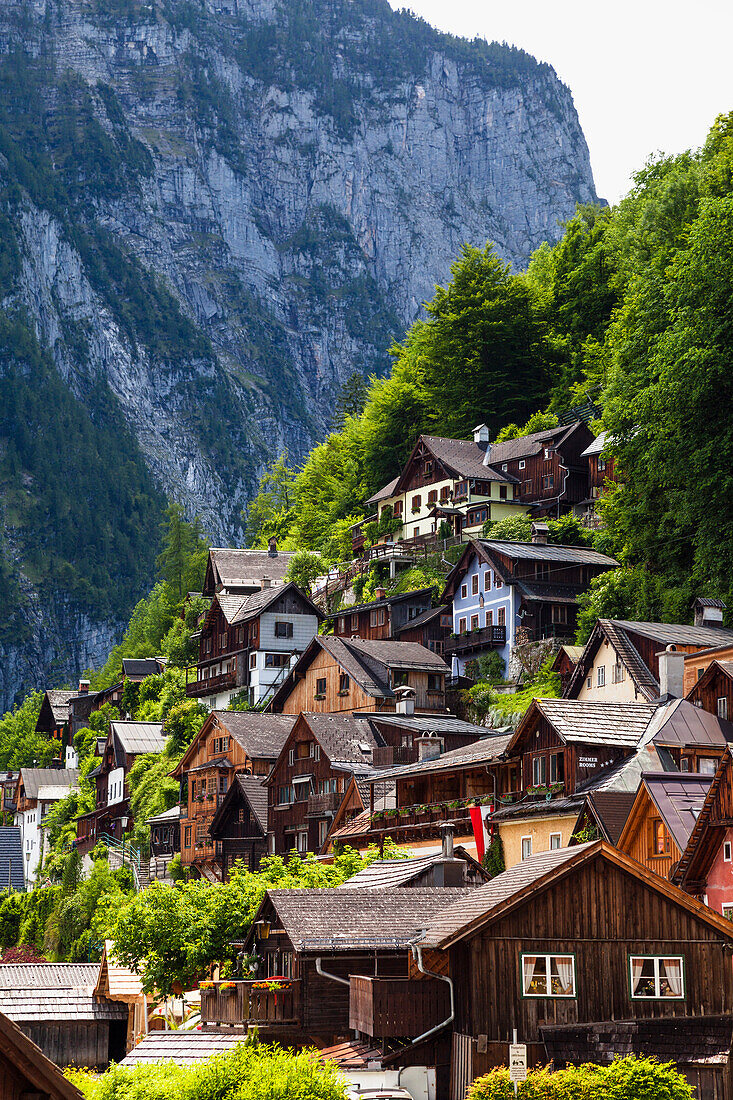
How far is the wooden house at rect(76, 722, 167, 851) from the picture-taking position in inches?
3497

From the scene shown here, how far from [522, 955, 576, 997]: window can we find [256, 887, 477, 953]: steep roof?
304 centimetres

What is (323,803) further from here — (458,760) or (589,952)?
(589,952)

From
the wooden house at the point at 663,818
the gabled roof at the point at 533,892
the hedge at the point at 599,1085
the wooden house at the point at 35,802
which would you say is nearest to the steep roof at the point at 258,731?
the wooden house at the point at 663,818

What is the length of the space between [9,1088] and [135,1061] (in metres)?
17.0

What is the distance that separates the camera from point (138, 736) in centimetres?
Answer: 9406

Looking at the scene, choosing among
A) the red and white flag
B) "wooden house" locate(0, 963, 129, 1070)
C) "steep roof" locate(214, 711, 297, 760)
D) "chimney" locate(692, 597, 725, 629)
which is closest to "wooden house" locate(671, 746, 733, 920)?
the red and white flag

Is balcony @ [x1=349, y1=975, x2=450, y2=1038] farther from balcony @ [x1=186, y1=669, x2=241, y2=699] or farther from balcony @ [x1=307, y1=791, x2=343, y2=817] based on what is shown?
balcony @ [x1=186, y1=669, x2=241, y2=699]

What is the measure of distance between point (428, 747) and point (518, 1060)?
1131 inches

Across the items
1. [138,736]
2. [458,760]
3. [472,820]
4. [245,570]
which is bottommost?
[472,820]

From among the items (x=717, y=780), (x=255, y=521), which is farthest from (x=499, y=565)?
(x=255, y=521)

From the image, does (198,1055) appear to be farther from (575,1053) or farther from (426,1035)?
(575,1053)

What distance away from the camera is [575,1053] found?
94.9ft

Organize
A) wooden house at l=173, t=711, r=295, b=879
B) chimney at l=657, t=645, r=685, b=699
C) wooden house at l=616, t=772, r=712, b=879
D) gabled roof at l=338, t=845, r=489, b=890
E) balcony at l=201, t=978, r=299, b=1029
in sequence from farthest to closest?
wooden house at l=173, t=711, r=295, b=879, chimney at l=657, t=645, r=685, b=699, gabled roof at l=338, t=845, r=489, b=890, wooden house at l=616, t=772, r=712, b=879, balcony at l=201, t=978, r=299, b=1029

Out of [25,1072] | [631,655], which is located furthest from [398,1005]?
[631,655]
